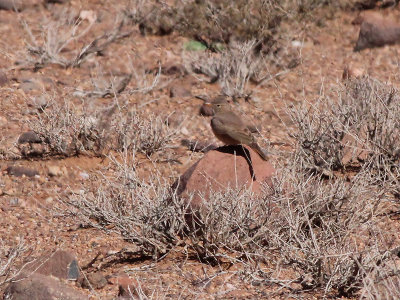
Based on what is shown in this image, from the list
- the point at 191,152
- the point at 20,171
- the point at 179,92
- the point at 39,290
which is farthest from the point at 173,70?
the point at 39,290

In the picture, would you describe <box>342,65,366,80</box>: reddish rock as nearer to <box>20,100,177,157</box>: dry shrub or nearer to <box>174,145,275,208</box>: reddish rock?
<box>20,100,177,157</box>: dry shrub

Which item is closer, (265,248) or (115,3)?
(265,248)

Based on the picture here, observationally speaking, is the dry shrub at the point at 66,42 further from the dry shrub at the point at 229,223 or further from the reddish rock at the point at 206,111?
the dry shrub at the point at 229,223

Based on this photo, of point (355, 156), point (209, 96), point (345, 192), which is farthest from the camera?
point (209, 96)

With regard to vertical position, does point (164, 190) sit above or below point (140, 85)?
above

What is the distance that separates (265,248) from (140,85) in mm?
4126

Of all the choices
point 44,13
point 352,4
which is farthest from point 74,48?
point 352,4

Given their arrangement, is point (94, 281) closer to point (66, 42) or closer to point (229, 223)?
point (229, 223)

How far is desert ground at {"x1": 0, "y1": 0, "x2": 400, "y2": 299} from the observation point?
4.79 m

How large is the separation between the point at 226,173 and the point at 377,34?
4.95 metres

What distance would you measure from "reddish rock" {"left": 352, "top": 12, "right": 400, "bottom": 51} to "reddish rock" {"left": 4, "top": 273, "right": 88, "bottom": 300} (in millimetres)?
6272

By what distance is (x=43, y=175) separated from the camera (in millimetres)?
6656

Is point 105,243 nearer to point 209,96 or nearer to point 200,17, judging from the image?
point 209,96

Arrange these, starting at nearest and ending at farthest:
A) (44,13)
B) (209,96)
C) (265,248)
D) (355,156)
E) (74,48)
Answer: (265,248) < (355,156) < (209,96) < (74,48) < (44,13)
